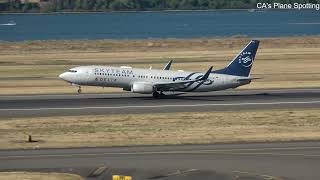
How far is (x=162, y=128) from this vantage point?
203 ft

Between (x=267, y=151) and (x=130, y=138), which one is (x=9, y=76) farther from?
(x=267, y=151)

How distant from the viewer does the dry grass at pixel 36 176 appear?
43875mm

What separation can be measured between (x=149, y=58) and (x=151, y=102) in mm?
57715

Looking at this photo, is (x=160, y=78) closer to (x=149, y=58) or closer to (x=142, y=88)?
(x=142, y=88)

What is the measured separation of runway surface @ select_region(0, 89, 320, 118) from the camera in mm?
73000

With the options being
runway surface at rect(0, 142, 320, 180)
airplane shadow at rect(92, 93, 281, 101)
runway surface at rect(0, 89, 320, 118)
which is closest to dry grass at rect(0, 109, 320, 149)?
runway surface at rect(0, 142, 320, 180)

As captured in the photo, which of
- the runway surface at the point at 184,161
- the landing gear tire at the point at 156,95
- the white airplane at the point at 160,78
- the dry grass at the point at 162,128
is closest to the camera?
the runway surface at the point at 184,161

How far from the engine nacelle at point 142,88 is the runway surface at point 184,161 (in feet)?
93.0

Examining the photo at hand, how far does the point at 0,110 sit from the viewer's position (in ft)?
242

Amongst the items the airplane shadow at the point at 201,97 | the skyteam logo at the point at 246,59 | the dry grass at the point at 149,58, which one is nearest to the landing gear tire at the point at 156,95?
the airplane shadow at the point at 201,97

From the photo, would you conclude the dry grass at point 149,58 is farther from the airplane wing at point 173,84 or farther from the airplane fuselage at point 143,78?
the airplane wing at point 173,84

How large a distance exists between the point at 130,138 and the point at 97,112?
14802mm

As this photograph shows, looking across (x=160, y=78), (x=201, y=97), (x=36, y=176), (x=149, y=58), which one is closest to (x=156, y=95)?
(x=160, y=78)

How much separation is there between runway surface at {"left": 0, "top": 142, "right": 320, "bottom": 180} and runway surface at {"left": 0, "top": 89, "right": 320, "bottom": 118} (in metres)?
19.4
